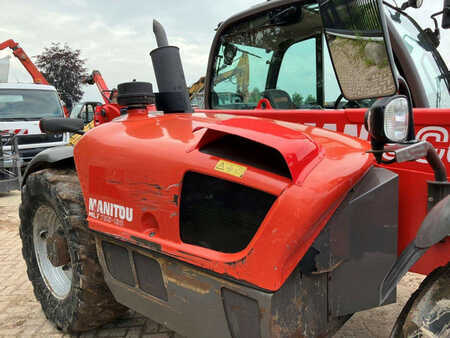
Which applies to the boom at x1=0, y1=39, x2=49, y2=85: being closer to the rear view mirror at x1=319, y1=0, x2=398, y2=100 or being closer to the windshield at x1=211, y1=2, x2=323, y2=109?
the windshield at x1=211, y1=2, x2=323, y2=109

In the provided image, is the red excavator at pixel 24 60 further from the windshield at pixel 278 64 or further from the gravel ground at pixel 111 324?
the windshield at pixel 278 64

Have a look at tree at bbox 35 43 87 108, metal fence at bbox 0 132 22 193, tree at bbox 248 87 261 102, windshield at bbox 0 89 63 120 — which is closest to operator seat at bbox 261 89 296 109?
tree at bbox 248 87 261 102

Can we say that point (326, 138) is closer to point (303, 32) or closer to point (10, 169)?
point (303, 32)

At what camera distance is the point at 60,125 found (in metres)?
2.40

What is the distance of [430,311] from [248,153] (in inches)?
33.9

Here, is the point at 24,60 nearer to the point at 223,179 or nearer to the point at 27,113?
the point at 27,113

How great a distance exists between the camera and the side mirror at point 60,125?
2.39m

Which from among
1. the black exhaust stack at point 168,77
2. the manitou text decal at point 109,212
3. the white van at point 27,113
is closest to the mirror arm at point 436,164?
the manitou text decal at point 109,212

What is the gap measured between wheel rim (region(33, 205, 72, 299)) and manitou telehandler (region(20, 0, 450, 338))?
0.53m

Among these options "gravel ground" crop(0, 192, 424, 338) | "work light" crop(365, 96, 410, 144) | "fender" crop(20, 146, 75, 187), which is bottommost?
"gravel ground" crop(0, 192, 424, 338)

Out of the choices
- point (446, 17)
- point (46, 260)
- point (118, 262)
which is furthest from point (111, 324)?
point (446, 17)

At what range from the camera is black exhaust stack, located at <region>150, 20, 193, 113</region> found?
240cm

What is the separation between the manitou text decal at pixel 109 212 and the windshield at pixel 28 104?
8.55m

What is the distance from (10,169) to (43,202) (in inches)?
271
